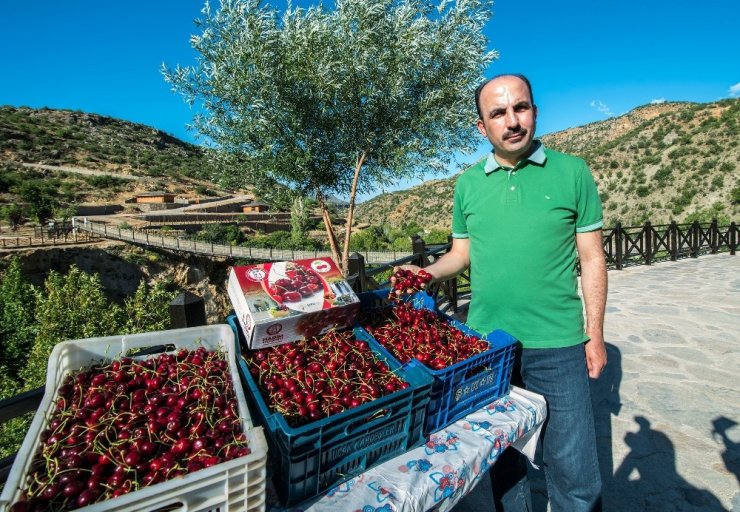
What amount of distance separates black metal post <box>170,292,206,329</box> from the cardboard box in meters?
0.64

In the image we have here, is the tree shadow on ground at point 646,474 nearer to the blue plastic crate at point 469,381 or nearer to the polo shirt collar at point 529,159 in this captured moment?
the blue plastic crate at point 469,381

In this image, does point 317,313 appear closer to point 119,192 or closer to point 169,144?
point 119,192

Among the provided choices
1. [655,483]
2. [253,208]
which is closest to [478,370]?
[655,483]

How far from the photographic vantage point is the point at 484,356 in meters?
1.74

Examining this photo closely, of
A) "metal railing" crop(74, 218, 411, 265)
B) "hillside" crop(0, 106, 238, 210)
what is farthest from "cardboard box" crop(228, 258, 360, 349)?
"hillside" crop(0, 106, 238, 210)

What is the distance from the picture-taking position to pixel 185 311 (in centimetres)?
234

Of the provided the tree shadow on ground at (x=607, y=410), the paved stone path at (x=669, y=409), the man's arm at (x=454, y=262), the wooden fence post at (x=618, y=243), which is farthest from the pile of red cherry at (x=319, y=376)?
the wooden fence post at (x=618, y=243)

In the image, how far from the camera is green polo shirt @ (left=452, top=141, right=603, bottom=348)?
5.89ft

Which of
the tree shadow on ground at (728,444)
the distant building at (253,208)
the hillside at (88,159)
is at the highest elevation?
the hillside at (88,159)

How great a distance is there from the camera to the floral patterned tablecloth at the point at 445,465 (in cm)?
128

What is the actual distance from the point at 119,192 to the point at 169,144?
44.7 meters

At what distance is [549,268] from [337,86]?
6.92 m

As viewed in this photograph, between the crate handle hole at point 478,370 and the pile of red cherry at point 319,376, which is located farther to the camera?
the crate handle hole at point 478,370

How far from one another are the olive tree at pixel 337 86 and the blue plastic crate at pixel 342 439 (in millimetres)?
7401
